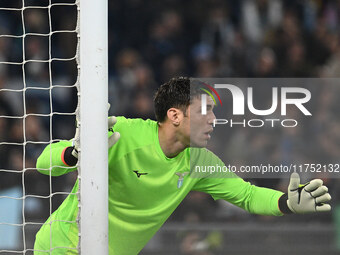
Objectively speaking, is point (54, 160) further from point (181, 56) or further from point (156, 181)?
point (181, 56)

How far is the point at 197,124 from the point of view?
Answer: 137 inches

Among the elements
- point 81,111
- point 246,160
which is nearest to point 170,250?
point 246,160

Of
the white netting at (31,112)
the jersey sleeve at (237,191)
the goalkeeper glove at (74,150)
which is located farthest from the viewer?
the white netting at (31,112)

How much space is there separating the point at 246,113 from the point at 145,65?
1203 mm

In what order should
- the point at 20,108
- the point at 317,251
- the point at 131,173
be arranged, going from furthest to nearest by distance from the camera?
the point at 20,108 → the point at 317,251 → the point at 131,173

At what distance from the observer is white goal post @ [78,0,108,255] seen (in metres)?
2.91

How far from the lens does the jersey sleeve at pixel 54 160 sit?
3.16 m

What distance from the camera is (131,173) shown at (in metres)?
3.46

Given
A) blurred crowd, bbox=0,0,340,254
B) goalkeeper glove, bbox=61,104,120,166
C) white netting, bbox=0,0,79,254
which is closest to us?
goalkeeper glove, bbox=61,104,120,166

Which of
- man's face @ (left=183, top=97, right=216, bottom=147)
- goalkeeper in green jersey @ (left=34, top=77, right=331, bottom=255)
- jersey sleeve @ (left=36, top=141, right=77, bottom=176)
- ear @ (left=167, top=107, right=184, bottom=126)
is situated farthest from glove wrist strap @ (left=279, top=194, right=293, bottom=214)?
jersey sleeve @ (left=36, top=141, right=77, bottom=176)

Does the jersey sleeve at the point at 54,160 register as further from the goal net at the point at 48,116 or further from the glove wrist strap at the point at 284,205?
the glove wrist strap at the point at 284,205

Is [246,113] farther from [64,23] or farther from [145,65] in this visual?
[64,23]

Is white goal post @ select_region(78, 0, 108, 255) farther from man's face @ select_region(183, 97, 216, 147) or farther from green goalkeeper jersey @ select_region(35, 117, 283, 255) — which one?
man's face @ select_region(183, 97, 216, 147)

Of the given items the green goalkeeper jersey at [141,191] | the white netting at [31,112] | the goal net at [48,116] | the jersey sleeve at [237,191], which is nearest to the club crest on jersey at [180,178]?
the green goalkeeper jersey at [141,191]
